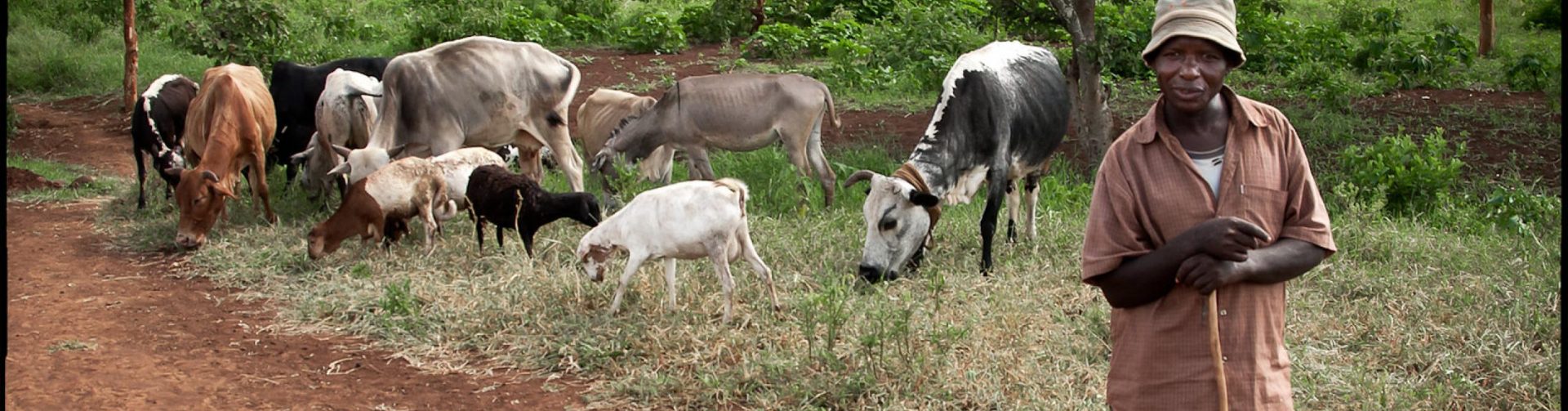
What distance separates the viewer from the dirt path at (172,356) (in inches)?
239

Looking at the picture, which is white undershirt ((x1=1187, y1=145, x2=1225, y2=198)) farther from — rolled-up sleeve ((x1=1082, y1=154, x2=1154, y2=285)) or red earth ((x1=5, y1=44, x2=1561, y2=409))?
red earth ((x1=5, y1=44, x2=1561, y2=409))

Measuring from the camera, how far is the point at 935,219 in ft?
25.1

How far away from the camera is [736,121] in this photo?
9.84 m

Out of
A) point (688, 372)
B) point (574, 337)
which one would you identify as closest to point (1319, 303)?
point (688, 372)

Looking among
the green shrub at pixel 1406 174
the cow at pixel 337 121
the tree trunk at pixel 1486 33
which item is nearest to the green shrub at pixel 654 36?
the cow at pixel 337 121

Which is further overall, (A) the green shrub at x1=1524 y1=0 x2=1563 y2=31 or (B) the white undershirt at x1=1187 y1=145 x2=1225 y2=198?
(A) the green shrub at x1=1524 y1=0 x2=1563 y2=31

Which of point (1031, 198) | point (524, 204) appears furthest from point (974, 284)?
point (524, 204)

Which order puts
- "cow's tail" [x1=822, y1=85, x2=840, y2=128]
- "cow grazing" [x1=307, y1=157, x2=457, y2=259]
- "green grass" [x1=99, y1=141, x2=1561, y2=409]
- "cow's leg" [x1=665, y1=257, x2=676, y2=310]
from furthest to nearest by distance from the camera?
1. "cow's tail" [x1=822, y1=85, x2=840, y2=128]
2. "cow grazing" [x1=307, y1=157, x2=457, y2=259]
3. "cow's leg" [x1=665, y1=257, x2=676, y2=310]
4. "green grass" [x1=99, y1=141, x2=1561, y2=409]

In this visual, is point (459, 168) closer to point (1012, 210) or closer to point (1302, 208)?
point (1012, 210)

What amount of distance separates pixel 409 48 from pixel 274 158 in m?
6.75

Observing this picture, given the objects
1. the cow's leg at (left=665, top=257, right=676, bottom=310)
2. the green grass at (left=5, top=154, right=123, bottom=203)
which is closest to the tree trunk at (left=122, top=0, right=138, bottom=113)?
the green grass at (left=5, top=154, right=123, bottom=203)

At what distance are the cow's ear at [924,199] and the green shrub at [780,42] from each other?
9429 millimetres

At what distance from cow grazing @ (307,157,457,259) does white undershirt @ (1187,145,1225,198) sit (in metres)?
6.18

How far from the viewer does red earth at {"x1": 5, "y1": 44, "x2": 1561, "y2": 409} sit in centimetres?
611
